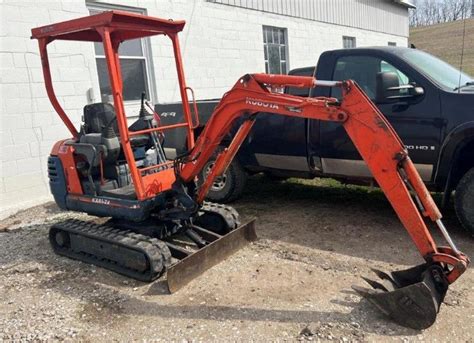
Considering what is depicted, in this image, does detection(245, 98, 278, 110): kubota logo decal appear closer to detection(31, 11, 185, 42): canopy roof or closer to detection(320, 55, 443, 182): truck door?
detection(31, 11, 185, 42): canopy roof

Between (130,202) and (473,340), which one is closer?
(473,340)

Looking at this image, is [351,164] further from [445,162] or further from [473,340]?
[473,340]

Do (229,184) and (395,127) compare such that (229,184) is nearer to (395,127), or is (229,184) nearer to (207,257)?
(207,257)

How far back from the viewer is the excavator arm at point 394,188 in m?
3.33

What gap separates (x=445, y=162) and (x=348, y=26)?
43.9 feet

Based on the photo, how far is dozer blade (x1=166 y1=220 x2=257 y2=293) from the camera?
164 inches

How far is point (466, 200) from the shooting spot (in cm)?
482

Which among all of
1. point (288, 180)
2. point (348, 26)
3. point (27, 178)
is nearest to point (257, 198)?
point (288, 180)

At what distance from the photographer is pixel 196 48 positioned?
10.1 meters

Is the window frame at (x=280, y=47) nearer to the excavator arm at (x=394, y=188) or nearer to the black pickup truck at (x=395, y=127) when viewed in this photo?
the black pickup truck at (x=395, y=127)

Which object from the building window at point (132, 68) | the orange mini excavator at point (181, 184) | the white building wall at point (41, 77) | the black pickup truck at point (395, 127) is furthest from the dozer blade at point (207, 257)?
the building window at point (132, 68)

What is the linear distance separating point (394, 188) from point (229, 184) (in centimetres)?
364

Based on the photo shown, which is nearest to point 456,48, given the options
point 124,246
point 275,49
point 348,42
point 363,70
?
point 363,70

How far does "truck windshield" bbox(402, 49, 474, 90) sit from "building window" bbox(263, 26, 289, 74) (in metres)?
7.09
